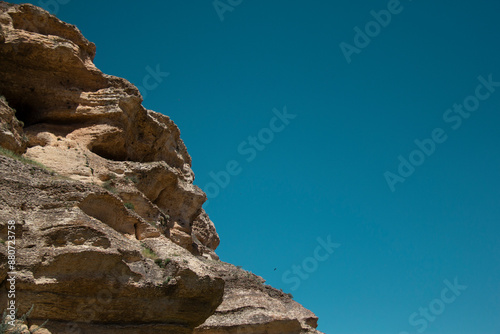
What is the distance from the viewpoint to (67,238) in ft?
43.9

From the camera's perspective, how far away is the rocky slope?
43.6 ft

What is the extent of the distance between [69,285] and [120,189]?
8234 millimetres

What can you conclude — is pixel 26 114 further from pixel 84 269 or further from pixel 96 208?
pixel 84 269

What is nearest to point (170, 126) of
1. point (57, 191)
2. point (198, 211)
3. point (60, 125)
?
point (198, 211)

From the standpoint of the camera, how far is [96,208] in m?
15.6

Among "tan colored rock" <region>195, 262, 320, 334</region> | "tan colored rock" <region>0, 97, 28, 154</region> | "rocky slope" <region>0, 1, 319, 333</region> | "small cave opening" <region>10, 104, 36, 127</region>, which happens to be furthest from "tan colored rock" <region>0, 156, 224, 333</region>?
"small cave opening" <region>10, 104, 36, 127</region>

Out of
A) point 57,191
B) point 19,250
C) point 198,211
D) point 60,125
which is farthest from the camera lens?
point 198,211

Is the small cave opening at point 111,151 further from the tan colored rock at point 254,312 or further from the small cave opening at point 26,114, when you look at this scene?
the tan colored rock at point 254,312

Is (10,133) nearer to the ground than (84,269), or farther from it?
farther from it

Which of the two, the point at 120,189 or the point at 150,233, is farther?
the point at 120,189

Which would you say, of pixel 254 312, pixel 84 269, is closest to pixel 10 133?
pixel 84 269

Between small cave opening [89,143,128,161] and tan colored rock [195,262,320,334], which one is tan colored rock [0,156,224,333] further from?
small cave opening [89,143,128,161]

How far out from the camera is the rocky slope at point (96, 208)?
43.6 ft

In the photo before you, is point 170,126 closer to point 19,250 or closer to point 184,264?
point 184,264
